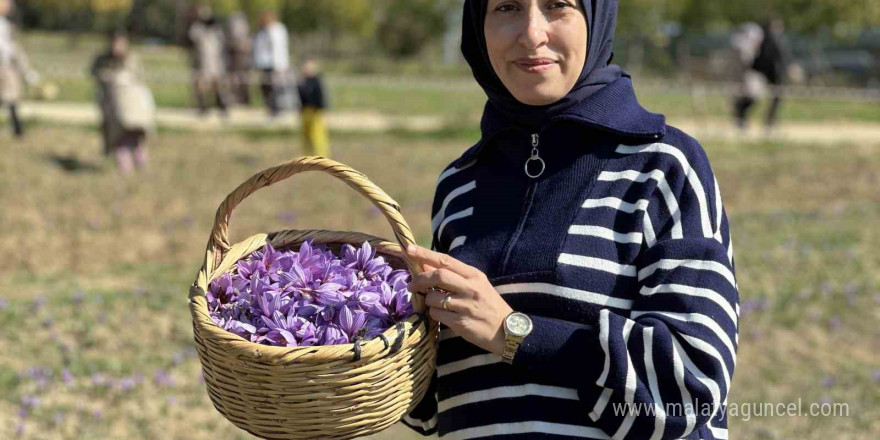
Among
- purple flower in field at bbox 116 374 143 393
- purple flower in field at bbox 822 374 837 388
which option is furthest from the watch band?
purple flower in field at bbox 822 374 837 388

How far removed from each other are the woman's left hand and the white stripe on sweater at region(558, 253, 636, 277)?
15 cm

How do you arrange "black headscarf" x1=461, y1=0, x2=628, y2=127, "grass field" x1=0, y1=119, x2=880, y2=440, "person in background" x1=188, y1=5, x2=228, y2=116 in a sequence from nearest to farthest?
"black headscarf" x1=461, y1=0, x2=628, y2=127
"grass field" x1=0, y1=119, x2=880, y2=440
"person in background" x1=188, y1=5, x2=228, y2=116

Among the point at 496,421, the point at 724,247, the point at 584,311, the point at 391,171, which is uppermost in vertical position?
the point at 724,247

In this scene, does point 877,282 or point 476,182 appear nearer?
point 476,182

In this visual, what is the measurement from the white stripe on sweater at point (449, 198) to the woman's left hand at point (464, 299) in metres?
0.30

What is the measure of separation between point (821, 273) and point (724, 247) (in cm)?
537

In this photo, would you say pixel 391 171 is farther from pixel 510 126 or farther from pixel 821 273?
pixel 510 126

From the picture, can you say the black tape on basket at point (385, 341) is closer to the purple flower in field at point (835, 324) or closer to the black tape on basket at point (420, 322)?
the black tape on basket at point (420, 322)

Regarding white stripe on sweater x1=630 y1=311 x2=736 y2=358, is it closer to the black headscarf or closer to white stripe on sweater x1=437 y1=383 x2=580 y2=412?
white stripe on sweater x1=437 y1=383 x2=580 y2=412

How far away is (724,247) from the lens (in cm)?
163

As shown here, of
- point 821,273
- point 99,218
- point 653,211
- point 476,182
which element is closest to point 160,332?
point 99,218

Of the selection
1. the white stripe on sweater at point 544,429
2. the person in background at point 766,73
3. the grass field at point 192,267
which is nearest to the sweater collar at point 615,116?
the white stripe on sweater at point 544,429

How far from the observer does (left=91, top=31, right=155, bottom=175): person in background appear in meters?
9.51

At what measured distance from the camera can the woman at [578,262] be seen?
5.15 ft
